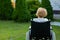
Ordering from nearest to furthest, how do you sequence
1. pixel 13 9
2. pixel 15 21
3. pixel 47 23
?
pixel 47 23 → pixel 15 21 → pixel 13 9

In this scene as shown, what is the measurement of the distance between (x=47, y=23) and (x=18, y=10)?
9.16 meters

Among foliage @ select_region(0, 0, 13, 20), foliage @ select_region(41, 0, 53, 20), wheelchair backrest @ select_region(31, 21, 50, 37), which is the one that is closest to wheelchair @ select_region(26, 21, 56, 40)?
wheelchair backrest @ select_region(31, 21, 50, 37)

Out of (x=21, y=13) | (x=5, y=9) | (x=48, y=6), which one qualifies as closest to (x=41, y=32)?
(x=21, y=13)

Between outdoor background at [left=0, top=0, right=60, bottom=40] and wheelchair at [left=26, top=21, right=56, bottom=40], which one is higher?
wheelchair at [left=26, top=21, right=56, bottom=40]

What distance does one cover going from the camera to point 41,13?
16.4ft

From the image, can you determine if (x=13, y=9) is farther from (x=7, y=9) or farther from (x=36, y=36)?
(x=36, y=36)

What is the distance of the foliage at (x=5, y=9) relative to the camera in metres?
15.4

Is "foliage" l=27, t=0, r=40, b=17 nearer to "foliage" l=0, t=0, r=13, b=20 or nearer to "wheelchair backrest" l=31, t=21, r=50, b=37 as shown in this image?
"foliage" l=0, t=0, r=13, b=20

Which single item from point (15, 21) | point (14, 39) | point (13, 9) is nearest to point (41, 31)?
point (14, 39)

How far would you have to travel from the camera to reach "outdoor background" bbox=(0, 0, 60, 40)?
33.7 ft

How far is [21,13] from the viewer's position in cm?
1388

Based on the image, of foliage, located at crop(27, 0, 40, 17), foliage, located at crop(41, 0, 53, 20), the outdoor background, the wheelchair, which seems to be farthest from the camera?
foliage, located at crop(27, 0, 40, 17)

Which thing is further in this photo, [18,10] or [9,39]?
[18,10]

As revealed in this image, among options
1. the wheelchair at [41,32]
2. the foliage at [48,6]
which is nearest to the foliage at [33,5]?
the foliage at [48,6]
